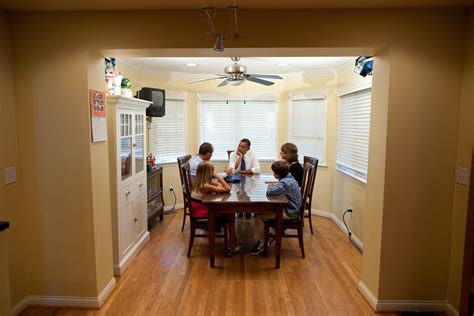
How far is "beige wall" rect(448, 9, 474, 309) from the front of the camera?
2266mm

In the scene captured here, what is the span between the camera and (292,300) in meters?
2.71

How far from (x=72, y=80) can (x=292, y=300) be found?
8.25 ft

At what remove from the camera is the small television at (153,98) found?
4262mm

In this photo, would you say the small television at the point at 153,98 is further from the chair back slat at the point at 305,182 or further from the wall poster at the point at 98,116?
the chair back slat at the point at 305,182

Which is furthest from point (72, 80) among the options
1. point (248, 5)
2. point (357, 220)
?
point (357, 220)

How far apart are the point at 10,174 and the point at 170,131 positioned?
3.12 metres

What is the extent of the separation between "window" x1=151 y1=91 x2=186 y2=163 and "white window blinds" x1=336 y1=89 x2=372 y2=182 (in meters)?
2.61

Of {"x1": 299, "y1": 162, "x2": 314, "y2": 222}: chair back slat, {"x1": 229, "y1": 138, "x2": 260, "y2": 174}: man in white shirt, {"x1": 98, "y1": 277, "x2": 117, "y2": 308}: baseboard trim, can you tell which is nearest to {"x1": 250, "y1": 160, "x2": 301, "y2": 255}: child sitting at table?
{"x1": 299, "y1": 162, "x2": 314, "y2": 222}: chair back slat

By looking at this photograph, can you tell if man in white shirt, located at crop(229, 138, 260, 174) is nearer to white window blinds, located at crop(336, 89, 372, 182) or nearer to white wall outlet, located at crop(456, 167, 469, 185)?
white window blinds, located at crop(336, 89, 372, 182)

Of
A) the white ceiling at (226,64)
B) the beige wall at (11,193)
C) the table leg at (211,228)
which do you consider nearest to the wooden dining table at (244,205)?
the table leg at (211,228)

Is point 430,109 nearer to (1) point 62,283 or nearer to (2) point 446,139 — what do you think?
(2) point 446,139

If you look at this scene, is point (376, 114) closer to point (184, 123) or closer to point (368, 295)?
point (368, 295)

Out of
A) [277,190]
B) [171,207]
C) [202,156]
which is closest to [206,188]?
[277,190]

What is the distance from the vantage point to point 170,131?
541cm
